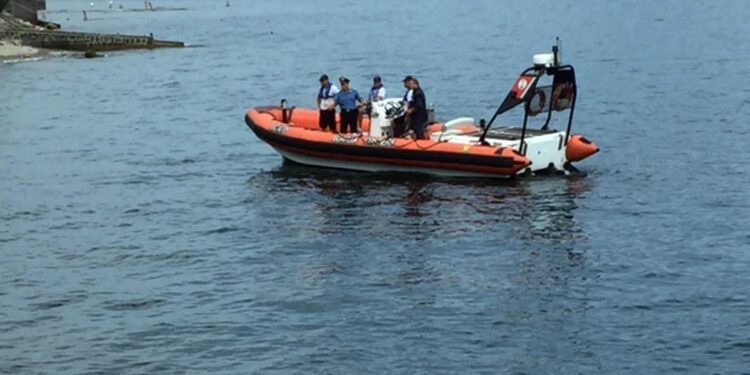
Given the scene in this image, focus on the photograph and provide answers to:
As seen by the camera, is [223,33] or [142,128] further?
[223,33]

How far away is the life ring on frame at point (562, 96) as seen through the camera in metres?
31.1

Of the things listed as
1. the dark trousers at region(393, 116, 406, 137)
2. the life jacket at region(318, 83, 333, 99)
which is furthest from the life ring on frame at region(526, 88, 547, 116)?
the life jacket at region(318, 83, 333, 99)

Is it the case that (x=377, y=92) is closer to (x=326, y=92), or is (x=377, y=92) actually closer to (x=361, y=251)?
(x=326, y=92)

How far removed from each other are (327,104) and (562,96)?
19.0 ft

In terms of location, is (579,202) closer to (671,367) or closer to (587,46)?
(671,367)

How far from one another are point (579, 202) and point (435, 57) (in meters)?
47.0

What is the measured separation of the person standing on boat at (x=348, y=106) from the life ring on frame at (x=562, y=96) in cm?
476

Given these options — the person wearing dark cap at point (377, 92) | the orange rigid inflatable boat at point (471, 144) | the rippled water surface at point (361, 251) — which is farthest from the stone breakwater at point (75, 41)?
the person wearing dark cap at point (377, 92)

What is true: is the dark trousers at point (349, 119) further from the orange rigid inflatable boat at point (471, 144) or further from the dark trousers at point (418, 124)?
the dark trousers at point (418, 124)

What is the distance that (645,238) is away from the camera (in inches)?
1030

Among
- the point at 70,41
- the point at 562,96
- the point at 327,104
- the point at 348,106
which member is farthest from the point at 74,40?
the point at 562,96

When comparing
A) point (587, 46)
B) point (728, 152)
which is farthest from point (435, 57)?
point (728, 152)

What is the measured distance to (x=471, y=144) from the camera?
30484mm

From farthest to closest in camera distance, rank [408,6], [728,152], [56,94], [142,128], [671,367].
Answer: [408,6], [56,94], [142,128], [728,152], [671,367]
